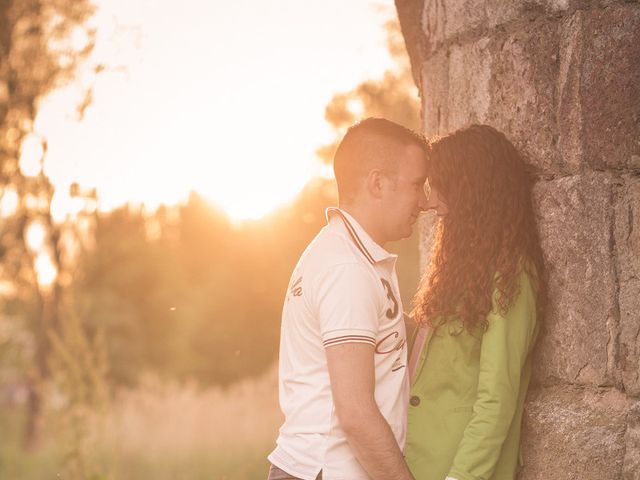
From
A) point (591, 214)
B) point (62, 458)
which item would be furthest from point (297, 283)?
point (62, 458)

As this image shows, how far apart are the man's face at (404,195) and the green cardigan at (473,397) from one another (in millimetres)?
398

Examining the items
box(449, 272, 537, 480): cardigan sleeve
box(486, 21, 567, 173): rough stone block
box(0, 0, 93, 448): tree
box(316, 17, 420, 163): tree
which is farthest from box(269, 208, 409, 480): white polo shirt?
box(316, 17, 420, 163): tree

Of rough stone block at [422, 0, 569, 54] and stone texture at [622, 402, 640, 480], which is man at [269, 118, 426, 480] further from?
stone texture at [622, 402, 640, 480]

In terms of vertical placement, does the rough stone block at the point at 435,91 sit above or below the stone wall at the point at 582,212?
above

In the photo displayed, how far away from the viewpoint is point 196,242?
3241 centimetres

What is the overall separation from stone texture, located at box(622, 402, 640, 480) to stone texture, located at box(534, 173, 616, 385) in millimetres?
140

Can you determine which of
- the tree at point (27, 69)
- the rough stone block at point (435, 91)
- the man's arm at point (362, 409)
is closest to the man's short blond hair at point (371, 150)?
the rough stone block at point (435, 91)

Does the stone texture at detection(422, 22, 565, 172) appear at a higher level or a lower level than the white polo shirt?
higher

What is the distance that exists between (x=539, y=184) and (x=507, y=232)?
246 mm

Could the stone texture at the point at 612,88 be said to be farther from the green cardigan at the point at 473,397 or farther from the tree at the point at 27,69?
the tree at the point at 27,69

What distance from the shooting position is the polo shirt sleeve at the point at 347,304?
9.78 ft

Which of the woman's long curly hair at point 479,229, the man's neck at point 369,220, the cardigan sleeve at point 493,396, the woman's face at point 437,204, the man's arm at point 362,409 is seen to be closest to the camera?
the man's arm at point 362,409

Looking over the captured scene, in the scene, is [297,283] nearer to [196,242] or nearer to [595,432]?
[595,432]

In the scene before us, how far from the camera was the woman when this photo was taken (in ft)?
10.2
